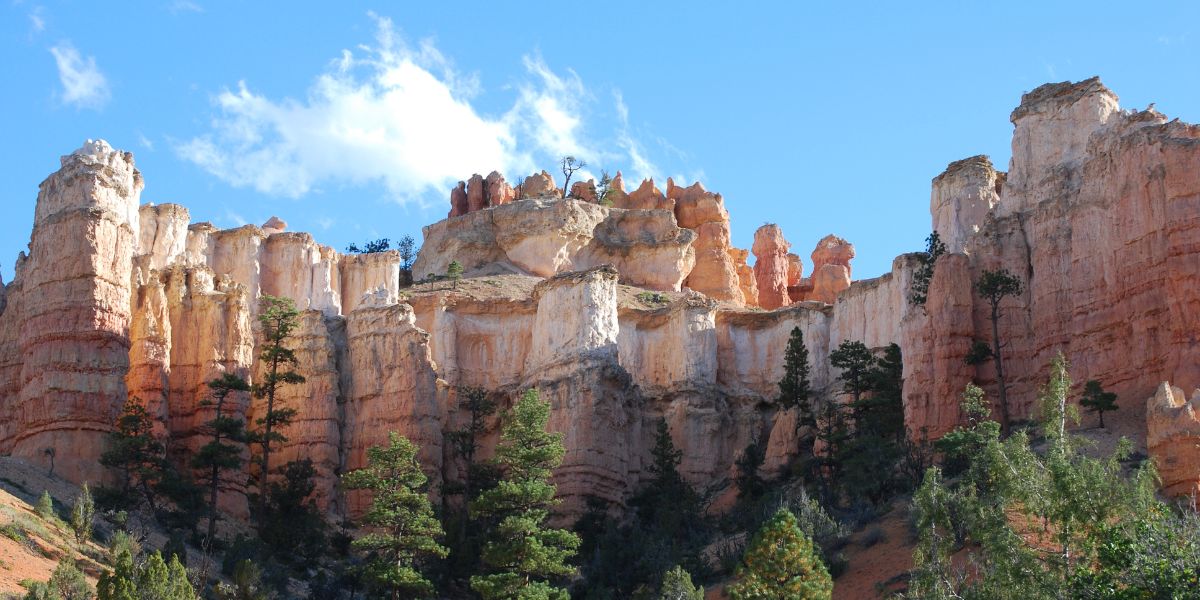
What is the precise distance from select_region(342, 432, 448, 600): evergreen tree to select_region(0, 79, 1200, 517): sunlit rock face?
7612 millimetres

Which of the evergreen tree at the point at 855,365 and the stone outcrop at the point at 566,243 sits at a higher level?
the stone outcrop at the point at 566,243

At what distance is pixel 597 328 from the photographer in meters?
70.1

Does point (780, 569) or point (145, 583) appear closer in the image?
point (145, 583)

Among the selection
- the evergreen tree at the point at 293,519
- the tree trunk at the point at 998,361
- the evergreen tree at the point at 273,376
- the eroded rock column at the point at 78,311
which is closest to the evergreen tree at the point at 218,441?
the evergreen tree at the point at 273,376

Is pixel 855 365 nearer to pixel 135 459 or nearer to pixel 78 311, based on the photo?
pixel 135 459

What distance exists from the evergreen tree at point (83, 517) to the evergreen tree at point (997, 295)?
28512 millimetres

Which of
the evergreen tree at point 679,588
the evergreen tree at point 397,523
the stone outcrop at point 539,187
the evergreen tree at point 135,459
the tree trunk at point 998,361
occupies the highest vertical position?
the stone outcrop at point 539,187

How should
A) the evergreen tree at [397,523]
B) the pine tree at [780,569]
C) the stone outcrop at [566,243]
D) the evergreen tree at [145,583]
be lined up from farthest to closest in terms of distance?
1. the stone outcrop at [566,243]
2. the evergreen tree at [397,523]
3. the pine tree at [780,569]
4. the evergreen tree at [145,583]

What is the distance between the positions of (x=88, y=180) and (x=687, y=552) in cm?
2299

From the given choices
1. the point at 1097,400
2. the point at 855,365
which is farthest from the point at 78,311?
the point at 1097,400

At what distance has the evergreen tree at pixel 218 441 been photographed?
171 ft

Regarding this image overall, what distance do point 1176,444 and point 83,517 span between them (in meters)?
29.1

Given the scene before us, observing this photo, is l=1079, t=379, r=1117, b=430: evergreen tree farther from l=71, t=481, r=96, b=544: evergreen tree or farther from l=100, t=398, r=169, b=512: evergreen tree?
l=71, t=481, r=96, b=544: evergreen tree

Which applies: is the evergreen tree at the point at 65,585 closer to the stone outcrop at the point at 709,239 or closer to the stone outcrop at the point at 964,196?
the stone outcrop at the point at 964,196
